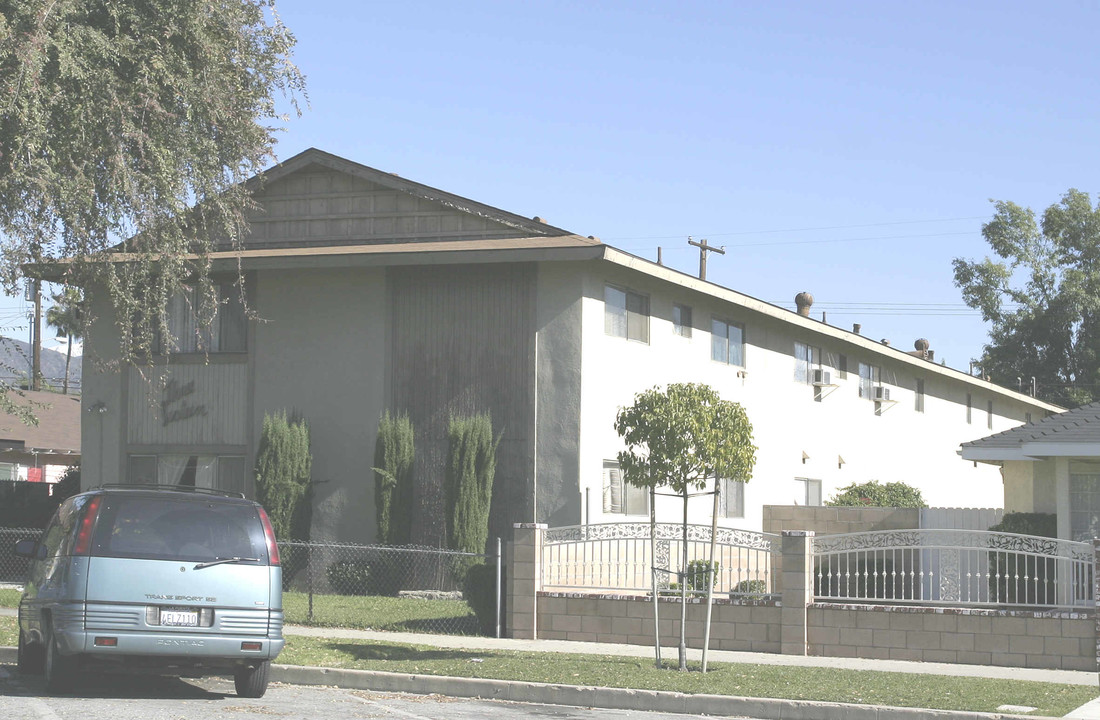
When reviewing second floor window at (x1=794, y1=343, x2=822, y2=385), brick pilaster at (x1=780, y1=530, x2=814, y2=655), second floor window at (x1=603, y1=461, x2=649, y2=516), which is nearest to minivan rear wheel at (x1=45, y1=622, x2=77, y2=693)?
brick pilaster at (x1=780, y1=530, x2=814, y2=655)

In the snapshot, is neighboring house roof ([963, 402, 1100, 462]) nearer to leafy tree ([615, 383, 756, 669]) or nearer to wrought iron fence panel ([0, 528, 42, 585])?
leafy tree ([615, 383, 756, 669])

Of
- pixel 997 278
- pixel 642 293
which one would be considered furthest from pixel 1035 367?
pixel 642 293

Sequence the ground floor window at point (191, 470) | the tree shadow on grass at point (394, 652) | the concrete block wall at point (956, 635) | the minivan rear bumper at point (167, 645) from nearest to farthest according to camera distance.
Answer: the minivan rear bumper at point (167, 645) < the tree shadow on grass at point (394, 652) < the concrete block wall at point (956, 635) < the ground floor window at point (191, 470)

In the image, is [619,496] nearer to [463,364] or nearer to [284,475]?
[463,364]

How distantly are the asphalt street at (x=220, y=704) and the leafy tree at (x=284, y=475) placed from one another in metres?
9.36

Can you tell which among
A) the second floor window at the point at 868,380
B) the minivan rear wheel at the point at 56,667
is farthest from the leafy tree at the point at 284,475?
the second floor window at the point at 868,380

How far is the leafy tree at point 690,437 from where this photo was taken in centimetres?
1357

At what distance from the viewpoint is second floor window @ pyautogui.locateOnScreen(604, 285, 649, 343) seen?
72.0 ft

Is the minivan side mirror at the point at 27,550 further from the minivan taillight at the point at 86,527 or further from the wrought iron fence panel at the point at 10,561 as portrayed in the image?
the wrought iron fence panel at the point at 10,561

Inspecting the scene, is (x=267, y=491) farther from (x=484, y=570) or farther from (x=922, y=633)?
(x=922, y=633)

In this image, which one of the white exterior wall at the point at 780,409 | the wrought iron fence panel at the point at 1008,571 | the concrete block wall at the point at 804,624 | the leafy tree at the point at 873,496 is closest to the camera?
the concrete block wall at the point at 804,624

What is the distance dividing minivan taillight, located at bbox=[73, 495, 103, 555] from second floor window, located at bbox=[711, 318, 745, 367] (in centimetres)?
1559

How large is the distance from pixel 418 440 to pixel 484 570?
18.4 ft

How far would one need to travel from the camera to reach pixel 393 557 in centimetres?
2136
